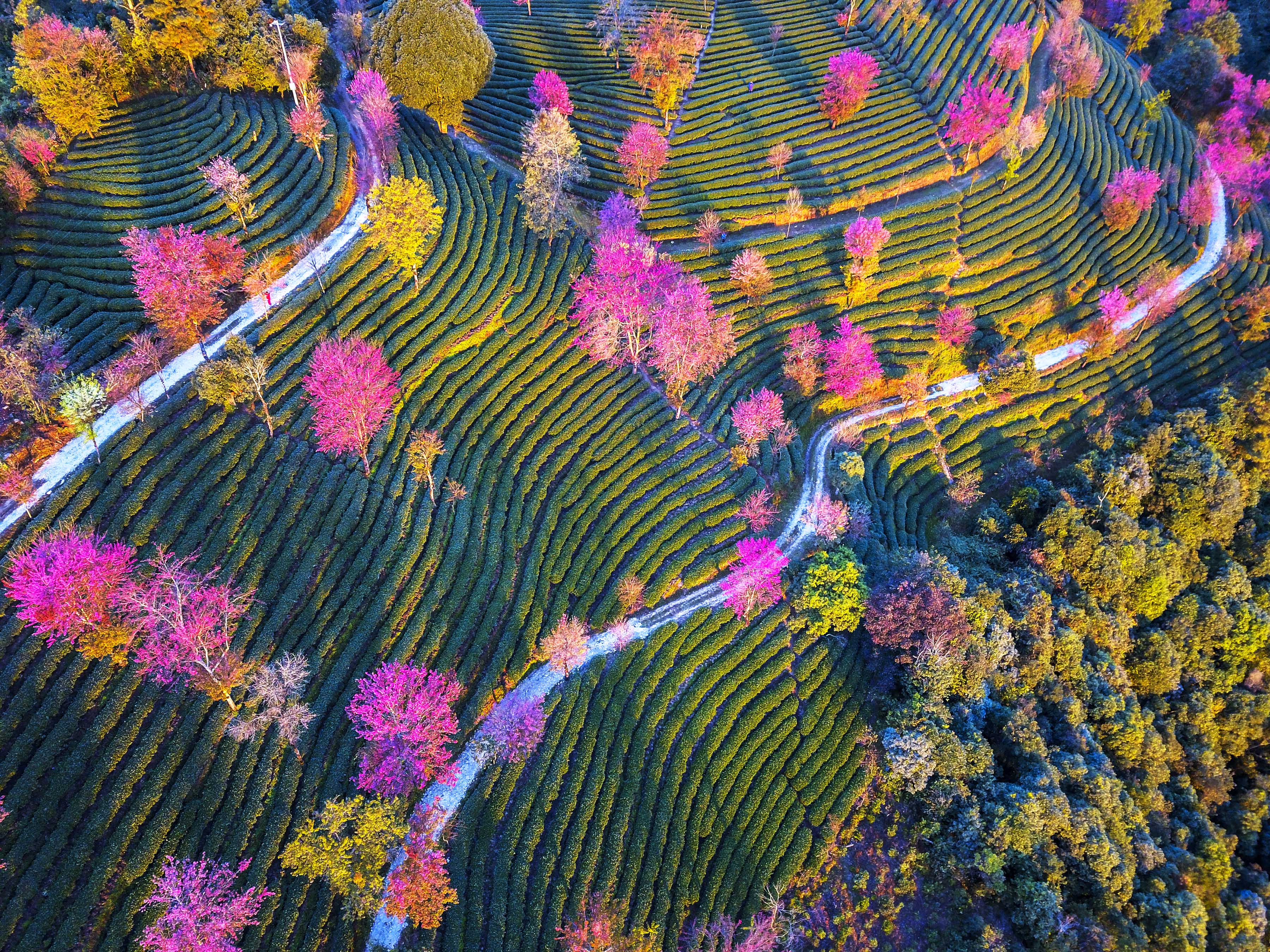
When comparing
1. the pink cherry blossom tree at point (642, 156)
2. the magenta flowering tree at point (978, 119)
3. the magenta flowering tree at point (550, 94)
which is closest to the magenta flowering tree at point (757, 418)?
the pink cherry blossom tree at point (642, 156)

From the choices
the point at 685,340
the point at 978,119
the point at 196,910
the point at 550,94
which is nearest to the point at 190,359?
the point at 196,910

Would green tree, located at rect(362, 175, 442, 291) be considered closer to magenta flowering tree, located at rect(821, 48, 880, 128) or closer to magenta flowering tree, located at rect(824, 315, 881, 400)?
magenta flowering tree, located at rect(824, 315, 881, 400)

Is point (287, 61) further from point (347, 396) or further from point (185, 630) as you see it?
point (185, 630)

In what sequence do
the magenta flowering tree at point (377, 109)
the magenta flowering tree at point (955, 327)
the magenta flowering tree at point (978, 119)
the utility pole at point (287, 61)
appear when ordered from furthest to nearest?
1. the magenta flowering tree at point (978, 119)
2. the magenta flowering tree at point (955, 327)
3. the magenta flowering tree at point (377, 109)
4. the utility pole at point (287, 61)

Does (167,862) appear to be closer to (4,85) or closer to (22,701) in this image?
(22,701)

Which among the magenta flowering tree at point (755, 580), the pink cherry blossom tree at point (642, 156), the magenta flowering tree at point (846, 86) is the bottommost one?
the magenta flowering tree at point (755, 580)

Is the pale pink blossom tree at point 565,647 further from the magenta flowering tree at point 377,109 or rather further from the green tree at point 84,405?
the magenta flowering tree at point 377,109

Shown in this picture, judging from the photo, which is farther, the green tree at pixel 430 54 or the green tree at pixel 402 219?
the green tree at pixel 430 54
